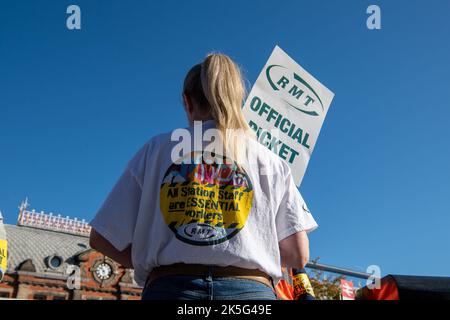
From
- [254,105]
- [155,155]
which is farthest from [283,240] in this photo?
[254,105]

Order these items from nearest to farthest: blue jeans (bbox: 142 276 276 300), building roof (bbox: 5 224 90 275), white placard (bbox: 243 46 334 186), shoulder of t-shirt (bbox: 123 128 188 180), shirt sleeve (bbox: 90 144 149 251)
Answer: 1. blue jeans (bbox: 142 276 276 300)
2. shirt sleeve (bbox: 90 144 149 251)
3. shoulder of t-shirt (bbox: 123 128 188 180)
4. white placard (bbox: 243 46 334 186)
5. building roof (bbox: 5 224 90 275)

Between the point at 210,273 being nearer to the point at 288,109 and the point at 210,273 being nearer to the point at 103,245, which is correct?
the point at 103,245

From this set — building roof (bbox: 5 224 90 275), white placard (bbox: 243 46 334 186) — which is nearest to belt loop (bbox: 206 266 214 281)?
white placard (bbox: 243 46 334 186)

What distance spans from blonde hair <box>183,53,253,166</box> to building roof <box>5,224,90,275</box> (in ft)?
109

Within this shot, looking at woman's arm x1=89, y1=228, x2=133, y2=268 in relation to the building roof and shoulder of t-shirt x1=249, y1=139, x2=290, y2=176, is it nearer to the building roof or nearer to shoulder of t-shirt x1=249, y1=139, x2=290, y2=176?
shoulder of t-shirt x1=249, y1=139, x2=290, y2=176

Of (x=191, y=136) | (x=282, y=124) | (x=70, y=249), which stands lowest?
(x=191, y=136)

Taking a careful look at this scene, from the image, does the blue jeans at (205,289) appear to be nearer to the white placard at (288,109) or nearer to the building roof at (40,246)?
the white placard at (288,109)

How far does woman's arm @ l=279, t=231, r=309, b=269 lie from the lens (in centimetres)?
203

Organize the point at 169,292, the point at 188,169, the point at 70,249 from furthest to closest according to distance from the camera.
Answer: the point at 70,249
the point at 188,169
the point at 169,292

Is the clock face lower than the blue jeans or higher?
higher

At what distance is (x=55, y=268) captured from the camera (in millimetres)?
33375

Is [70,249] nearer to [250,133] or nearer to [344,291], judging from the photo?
[344,291]
